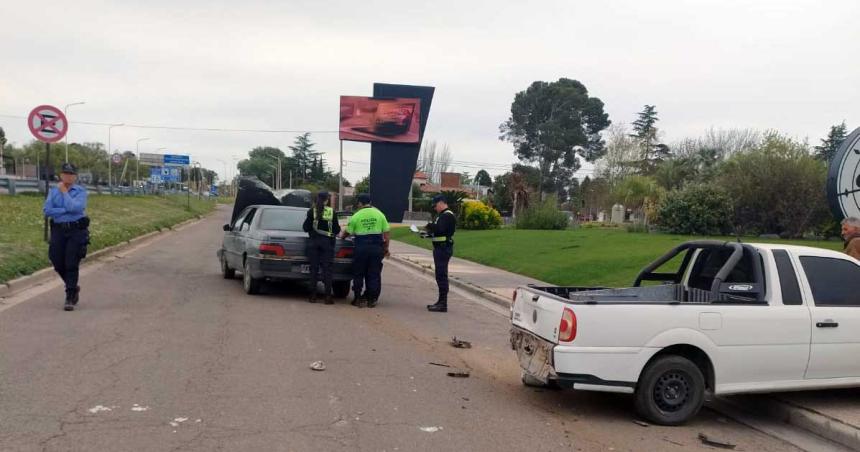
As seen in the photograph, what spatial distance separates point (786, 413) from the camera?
614 centimetres

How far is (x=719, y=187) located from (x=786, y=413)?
2311 centimetres

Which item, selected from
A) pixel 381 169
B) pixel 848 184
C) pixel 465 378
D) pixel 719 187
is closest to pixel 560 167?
pixel 381 169

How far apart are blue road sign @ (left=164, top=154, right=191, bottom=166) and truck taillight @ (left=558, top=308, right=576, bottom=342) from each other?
70.3 m

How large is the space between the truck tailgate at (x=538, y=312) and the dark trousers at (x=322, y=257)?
16.8 feet

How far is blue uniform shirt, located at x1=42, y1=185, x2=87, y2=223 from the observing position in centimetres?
944

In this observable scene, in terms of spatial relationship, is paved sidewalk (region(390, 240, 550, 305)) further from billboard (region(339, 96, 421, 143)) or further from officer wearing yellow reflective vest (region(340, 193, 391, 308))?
billboard (region(339, 96, 421, 143))

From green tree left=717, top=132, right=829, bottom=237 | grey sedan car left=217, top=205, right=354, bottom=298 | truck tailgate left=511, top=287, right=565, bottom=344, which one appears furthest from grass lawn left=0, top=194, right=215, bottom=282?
green tree left=717, top=132, right=829, bottom=237

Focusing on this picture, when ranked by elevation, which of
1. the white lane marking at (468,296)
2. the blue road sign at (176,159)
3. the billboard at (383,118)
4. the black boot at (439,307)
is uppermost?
the billboard at (383,118)

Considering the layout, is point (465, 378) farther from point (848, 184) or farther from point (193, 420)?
point (848, 184)

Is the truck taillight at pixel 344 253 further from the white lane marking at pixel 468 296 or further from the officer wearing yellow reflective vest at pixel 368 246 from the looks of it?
the white lane marking at pixel 468 296

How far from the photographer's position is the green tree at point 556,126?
75.4 metres

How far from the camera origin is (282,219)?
41.8ft

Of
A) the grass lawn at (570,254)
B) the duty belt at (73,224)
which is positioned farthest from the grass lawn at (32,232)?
the grass lawn at (570,254)

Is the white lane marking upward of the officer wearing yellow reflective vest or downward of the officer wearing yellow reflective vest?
downward
